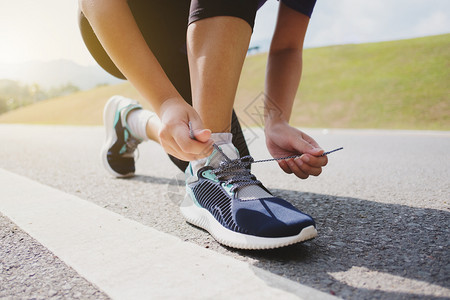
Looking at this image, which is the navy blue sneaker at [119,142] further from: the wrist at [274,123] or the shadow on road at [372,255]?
the shadow on road at [372,255]

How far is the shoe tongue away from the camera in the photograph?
1.18 metres

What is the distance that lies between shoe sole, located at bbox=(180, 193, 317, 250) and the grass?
552 inches

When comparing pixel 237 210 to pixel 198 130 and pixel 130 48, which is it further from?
pixel 130 48

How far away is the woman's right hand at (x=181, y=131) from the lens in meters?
0.89

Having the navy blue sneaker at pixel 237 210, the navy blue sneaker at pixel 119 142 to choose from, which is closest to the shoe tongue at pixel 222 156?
the navy blue sneaker at pixel 237 210

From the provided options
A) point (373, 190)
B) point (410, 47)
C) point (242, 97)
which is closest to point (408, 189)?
point (373, 190)

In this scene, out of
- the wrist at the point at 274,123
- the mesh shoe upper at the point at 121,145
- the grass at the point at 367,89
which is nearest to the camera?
the wrist at the point at 274,123

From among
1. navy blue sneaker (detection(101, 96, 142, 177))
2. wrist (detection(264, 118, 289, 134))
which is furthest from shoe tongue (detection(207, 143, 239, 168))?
navy blue sneaker (detection(101, 96, 142, 177))

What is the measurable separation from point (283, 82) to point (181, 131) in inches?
34.3

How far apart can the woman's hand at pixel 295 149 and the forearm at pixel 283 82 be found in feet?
0.31

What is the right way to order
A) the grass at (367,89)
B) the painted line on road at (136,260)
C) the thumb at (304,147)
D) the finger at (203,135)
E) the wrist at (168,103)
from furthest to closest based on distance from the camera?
the grass at (367,89) → the thumb at (304,147) → the wrist at (168,103) → the finger at (203,135) → the painted line on road at (136,260)

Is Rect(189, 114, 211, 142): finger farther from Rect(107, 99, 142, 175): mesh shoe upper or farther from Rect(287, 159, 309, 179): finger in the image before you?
Rect(107, 99, 142, 175): mesh shoe upper

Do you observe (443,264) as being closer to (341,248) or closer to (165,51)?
(341,248)

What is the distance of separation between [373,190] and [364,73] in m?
24.7
